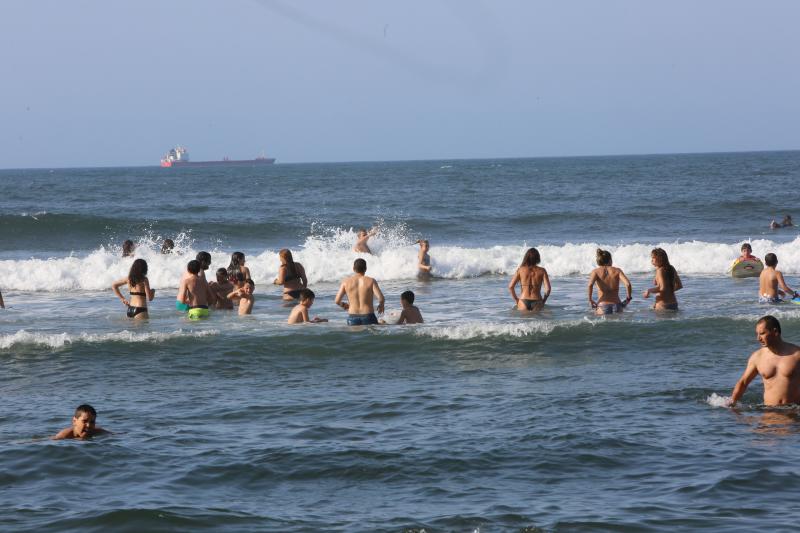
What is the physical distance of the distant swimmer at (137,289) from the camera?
14891mm

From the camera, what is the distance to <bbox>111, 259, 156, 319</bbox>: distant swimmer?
14.9 metres

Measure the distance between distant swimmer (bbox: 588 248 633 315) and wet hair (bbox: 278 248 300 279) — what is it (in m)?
5.04

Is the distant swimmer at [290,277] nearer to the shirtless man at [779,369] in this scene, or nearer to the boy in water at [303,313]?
the boy in water at [303,313]

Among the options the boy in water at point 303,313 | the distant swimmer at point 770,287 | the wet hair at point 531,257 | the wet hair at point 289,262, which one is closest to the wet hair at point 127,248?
the wet hair at point 289,262

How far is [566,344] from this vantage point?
13305mm

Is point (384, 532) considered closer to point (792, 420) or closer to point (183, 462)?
point (183, 462)

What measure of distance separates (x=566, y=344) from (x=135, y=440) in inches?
256

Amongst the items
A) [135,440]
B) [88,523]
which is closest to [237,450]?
[135,440]

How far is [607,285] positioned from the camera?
14828mm

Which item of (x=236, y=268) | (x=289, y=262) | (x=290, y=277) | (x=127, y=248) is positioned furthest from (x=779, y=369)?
(x=127, y=248)

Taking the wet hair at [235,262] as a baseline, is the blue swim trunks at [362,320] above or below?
below

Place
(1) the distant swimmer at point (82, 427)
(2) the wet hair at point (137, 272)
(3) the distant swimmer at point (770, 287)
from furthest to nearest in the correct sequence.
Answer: (3) the distant swimmer at point (770, 287)
(2) the wet hair at point (137, 272)
(1) the distant swimmer at point (82, 427)

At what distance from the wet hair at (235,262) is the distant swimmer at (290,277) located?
67 centimetres

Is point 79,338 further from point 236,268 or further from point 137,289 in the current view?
point 236,268
